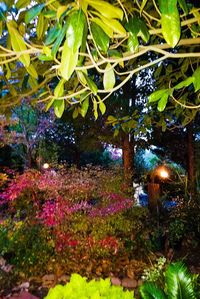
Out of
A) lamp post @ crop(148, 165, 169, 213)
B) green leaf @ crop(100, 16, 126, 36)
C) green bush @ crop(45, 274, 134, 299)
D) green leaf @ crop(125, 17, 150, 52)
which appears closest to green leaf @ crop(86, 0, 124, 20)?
green leaf @ crop(100, 16, 126, 36)

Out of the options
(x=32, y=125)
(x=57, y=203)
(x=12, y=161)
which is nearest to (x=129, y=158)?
(x=57, y=203)

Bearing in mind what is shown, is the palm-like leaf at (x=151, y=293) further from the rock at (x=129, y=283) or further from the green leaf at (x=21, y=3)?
the rock at (x=129, y=283)

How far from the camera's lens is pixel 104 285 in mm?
1908

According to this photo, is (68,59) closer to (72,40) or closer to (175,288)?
(72,40)

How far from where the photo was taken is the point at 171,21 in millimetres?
724

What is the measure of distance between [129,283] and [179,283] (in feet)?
7.24

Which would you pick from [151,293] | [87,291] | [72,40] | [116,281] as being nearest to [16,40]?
[72,40]

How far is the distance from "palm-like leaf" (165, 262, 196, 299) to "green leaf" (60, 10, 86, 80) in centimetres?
192

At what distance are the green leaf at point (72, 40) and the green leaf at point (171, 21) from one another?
20 cm

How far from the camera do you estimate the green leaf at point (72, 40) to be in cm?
69

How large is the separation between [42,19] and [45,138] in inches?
363

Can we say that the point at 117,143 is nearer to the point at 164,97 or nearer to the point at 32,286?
the point at 32,286

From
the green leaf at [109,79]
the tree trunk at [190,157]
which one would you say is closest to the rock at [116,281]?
the tree trunk at [190,157]

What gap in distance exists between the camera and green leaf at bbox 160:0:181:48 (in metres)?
0.72
